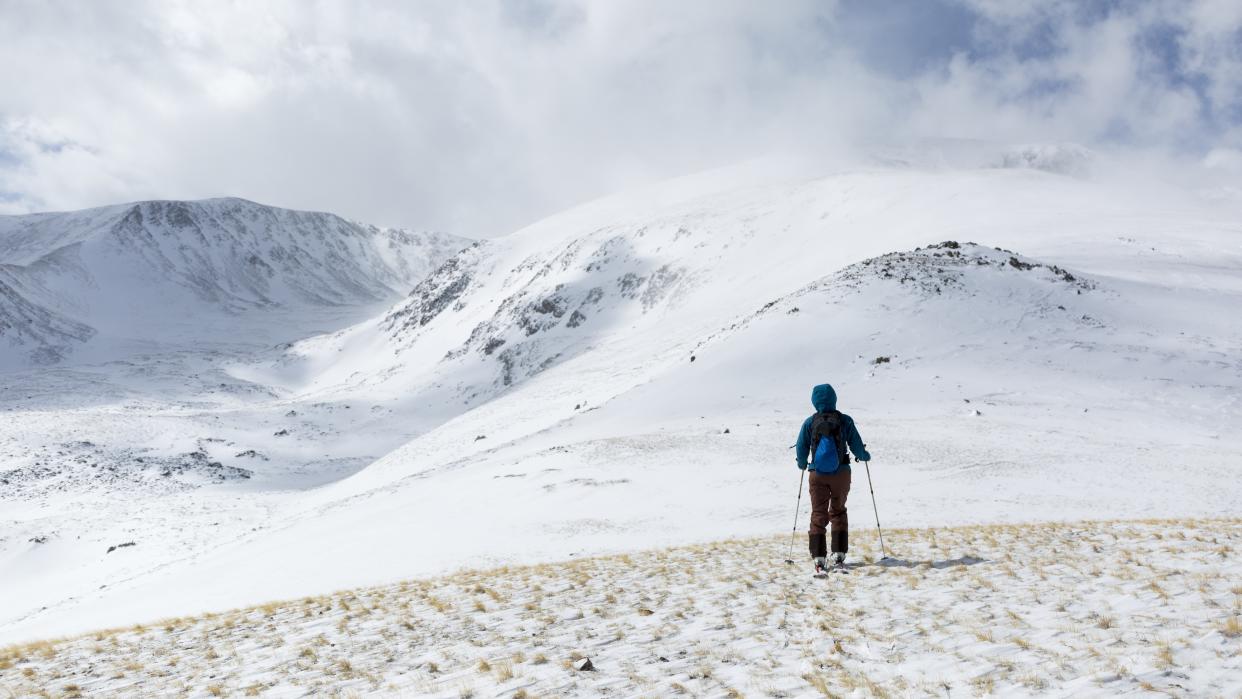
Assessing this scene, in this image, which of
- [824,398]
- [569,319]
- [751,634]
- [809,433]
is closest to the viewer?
[751,634]

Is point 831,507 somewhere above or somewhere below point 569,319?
below

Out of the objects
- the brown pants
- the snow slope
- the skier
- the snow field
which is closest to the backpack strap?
the skier

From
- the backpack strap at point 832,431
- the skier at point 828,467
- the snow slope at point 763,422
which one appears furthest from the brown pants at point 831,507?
the snow slope at point 763,422

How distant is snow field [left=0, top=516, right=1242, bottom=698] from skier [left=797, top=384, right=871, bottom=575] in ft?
1.79

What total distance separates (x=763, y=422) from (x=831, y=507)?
20259mm

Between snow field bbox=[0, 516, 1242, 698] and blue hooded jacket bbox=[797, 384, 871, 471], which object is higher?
blue hooded jacket bbox=[797, 384, 871, 471]

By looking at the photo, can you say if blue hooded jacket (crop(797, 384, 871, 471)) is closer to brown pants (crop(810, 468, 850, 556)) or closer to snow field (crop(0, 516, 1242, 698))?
brown pants (crop(810, 468, 850, 556))

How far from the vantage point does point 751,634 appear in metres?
7.86

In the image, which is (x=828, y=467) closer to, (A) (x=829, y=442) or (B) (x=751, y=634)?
(A) (x=829, y=442)

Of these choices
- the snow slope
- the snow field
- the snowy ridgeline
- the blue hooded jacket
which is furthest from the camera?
the snowy ridgeline

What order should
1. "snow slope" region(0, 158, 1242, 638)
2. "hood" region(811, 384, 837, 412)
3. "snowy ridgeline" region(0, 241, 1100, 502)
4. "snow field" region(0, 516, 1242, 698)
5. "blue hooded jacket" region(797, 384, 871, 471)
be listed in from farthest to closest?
"snowy ridgeline" region(0, 241, 1100, 502), "snow slope" region(0, 158, 1242, 638), "hood" region(811, 384, 837, 412), "blue hooded jacket" region(797, 384, 871, 471), "snow field" region(0, 516, 1242, 698)

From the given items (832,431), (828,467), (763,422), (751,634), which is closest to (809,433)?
(832,431)

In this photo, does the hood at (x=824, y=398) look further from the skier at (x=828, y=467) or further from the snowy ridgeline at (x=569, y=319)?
the snowy ridgeline at (x=569, y=319)

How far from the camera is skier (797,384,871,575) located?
37.5 ft
